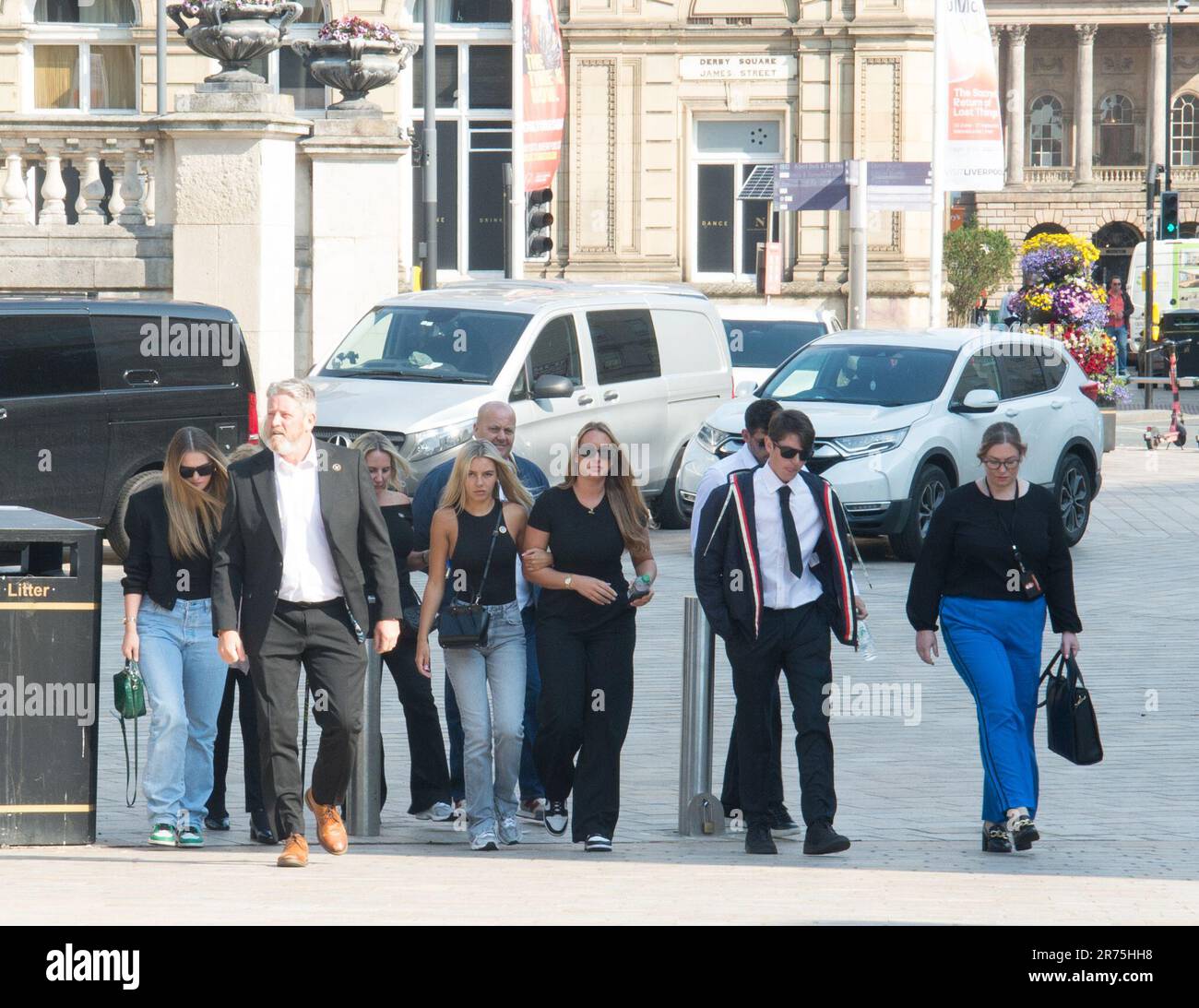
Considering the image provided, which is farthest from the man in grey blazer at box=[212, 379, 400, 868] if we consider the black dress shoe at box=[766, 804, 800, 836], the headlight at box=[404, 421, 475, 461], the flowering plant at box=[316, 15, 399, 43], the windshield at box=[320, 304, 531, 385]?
the flowering plant at box=[316, 15, 399, 43]

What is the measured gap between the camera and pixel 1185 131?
88.7 meters

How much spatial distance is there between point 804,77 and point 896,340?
1954 cm

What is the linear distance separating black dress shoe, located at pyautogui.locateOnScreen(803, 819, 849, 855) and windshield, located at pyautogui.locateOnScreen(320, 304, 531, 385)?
8.74 metres

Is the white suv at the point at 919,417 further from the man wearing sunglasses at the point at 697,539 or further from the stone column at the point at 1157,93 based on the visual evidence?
the stone column at the point at 1157,93

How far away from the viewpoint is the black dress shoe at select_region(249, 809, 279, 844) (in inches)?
318

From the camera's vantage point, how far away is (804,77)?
35.8m

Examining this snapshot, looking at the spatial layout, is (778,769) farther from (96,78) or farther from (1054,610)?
(96,78)

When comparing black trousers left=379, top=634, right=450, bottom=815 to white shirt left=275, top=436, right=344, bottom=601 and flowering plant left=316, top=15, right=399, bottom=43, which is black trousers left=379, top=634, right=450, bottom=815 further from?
flowering plant left=316, top=15, right=399, bottom=43

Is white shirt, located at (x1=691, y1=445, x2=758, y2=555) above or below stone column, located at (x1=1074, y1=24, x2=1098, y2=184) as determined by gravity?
below

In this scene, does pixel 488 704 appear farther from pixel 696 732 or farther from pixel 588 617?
pixel 696 732

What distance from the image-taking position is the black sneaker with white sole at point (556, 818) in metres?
8.51

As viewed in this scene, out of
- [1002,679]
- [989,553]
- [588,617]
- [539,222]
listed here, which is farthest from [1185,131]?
[588,617]

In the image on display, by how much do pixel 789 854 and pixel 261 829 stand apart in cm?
208

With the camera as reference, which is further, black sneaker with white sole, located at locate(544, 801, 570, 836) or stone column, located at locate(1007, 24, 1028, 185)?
stone column, located at locate(1007, 24, 1028, 185)
